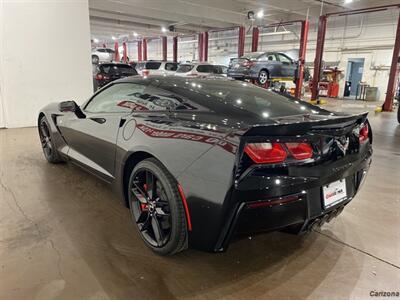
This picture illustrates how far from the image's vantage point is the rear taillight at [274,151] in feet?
4.96

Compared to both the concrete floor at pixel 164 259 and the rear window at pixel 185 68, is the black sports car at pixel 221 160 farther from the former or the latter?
the rear window at pixel 185 68

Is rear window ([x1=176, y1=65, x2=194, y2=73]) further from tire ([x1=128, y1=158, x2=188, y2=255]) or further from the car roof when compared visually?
tire ([x1=128, y1=158, x2=188, y2=255])

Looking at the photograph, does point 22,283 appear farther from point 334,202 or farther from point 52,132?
point 52,132

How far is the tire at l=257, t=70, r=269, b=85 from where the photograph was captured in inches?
466

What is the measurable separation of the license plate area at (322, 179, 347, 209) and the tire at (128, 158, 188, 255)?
81 centimetres

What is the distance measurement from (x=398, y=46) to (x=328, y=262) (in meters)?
11.1

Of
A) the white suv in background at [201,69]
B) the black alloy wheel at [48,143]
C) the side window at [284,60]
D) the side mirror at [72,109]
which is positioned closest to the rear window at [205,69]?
the white suv in background at [201,69]

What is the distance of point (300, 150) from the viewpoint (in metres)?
1.60

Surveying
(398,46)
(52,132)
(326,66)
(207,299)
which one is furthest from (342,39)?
(207,299)

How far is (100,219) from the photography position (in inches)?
97.8

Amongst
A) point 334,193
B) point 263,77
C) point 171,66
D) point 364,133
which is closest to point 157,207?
point 334,193

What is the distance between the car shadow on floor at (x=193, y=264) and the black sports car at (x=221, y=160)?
0.54 ft

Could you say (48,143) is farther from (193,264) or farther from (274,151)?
(274,151)

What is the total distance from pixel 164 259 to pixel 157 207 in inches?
13.3
